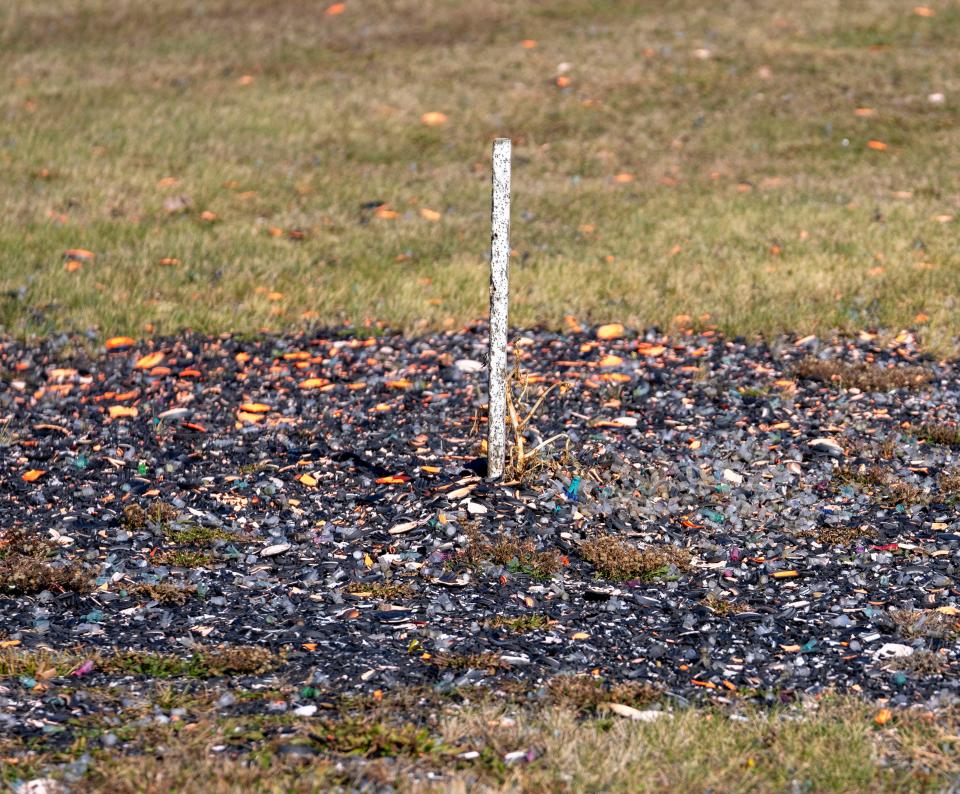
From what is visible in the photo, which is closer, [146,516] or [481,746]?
[481,746]

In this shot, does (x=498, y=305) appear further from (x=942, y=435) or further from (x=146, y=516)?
(x=942, y=435)

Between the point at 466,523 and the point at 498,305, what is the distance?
140cm

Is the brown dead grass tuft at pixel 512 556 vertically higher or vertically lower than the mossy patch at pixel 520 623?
higher

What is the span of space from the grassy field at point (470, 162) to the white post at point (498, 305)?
3.89m

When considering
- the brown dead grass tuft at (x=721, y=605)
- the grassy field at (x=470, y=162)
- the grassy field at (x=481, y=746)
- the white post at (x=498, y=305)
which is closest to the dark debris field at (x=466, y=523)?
the brown dead grass tuft at (x=721, y=605)

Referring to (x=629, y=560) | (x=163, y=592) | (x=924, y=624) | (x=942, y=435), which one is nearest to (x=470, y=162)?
(x=942, y=435)

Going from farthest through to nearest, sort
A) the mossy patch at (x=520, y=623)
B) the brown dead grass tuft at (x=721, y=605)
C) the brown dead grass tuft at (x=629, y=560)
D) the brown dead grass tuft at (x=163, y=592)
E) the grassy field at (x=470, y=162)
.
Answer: the grassy field at (x=470, y=162) < the brown dead grass tuft at (x=629, y=560) < the brown dead grass tuft at (x=163, y=592) < the brown dead grass tuft at (x=721, y=605) < the mossy patch at (x=520, y=623)

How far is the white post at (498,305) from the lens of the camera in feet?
25.0

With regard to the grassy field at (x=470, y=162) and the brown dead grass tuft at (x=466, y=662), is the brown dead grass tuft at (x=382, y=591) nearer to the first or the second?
the brown dead grass tuft at (x=466, y=662)

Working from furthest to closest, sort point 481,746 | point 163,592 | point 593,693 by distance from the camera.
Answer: point 163,592, point 593,693, point 481,746

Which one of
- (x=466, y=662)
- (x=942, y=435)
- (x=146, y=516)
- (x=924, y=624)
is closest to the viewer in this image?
(x=466, y=662)

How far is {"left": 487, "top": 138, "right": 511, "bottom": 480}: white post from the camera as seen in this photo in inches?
300

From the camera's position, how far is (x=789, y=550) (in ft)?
23.5

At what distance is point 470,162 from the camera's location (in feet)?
57.7
